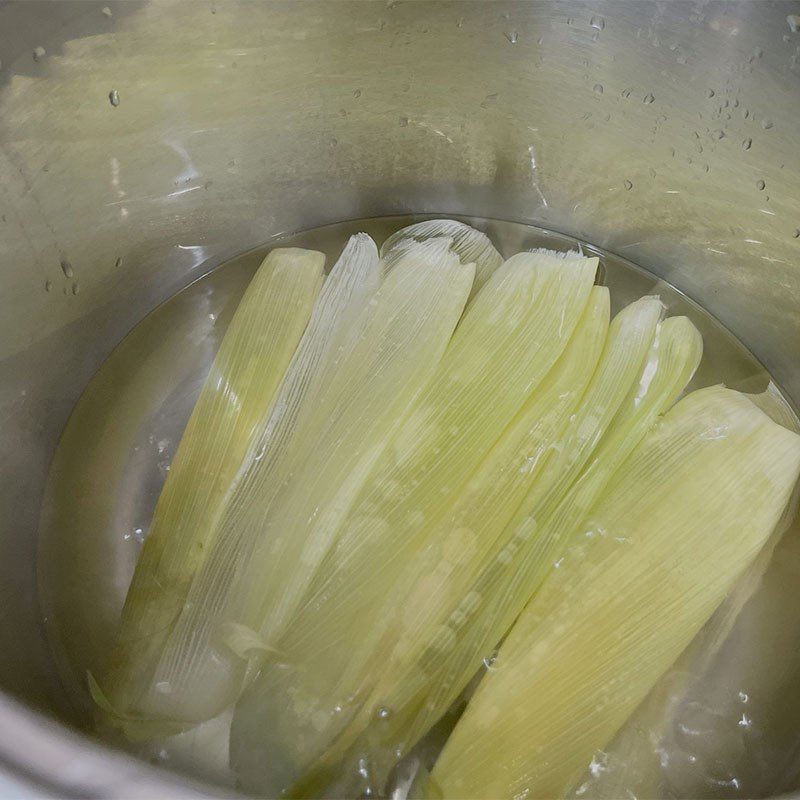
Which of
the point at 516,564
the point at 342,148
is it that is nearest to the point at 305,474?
the point at 516,564

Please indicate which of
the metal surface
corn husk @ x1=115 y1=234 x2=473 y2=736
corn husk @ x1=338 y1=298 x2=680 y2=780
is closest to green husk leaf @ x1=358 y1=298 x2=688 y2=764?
corn husk @ x1=338 y1=298 x2=680 y2=780

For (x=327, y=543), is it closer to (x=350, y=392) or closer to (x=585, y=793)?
(x=350, y=392)

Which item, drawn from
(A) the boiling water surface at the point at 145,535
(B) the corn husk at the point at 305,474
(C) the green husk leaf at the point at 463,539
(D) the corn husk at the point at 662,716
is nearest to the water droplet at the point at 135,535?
(A) the boiling water surface at the point at 145,535

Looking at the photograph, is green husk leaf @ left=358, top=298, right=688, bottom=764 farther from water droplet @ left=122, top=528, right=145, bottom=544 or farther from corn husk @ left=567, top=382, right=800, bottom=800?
water droplet @ left=122, top=528, right=145, bottom=544

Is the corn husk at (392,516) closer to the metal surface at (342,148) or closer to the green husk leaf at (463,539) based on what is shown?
the green husk leaf at (463,539)

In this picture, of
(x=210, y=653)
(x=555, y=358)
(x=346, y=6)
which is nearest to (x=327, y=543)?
(x=210, y=653)

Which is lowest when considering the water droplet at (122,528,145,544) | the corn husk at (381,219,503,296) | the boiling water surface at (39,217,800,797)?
the water droplet at (122,528,145,544)

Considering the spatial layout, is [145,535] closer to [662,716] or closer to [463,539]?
[463,539]
